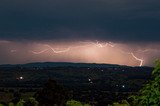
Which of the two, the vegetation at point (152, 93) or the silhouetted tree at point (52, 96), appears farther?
the silhouetted tree at point (52, 96)

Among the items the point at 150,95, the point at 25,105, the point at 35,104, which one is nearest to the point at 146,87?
the point at 150,95

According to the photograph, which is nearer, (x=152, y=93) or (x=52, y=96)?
(x=152, y=93)

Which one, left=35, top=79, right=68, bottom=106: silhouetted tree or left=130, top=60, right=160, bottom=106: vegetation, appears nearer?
left=130, top=60, right=160, bottom=106: vegetation

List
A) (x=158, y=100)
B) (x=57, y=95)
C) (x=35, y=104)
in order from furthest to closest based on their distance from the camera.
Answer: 1. (x=57, y=95)
2. (x=35, y=104)
3. (x=158, y=100)

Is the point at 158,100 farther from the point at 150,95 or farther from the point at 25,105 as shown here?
the point at 25,105

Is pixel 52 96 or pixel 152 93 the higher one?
pixel 152 93

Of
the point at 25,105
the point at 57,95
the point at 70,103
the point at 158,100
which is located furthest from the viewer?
the point at 57,95

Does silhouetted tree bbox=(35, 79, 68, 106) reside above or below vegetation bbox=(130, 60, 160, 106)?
below

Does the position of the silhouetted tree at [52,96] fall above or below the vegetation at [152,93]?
below
